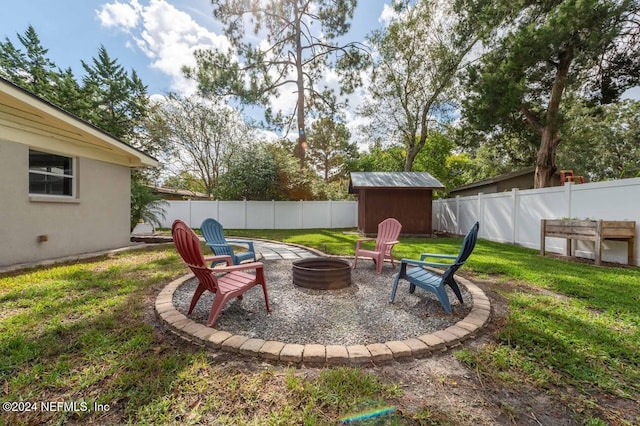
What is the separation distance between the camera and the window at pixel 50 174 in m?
5.30

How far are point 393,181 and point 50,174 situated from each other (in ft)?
35.9

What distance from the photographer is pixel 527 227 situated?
791 cm

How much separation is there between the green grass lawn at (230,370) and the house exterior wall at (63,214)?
7.30ft

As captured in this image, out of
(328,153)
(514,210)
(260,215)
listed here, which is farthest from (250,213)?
(328,153)

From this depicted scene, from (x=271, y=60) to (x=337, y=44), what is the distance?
12.2 feet

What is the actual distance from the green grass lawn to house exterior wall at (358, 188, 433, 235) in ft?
26.8

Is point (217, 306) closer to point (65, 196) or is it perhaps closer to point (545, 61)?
point (65, 196)

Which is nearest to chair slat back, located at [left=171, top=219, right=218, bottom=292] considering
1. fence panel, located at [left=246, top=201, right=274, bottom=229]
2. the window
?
the window

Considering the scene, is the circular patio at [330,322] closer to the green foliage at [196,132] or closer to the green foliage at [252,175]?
the green foliage at [252,175]

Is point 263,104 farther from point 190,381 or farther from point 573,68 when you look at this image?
point 190,381

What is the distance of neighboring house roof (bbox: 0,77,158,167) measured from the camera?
4629mm

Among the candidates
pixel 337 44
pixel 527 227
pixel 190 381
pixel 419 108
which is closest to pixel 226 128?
pixel 337 44

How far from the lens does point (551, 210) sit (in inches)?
278

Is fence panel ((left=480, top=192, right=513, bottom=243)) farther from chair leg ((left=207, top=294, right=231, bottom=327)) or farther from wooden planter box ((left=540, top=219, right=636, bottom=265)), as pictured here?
chair leg ((left=207, top=294, right=231, bottom=327))
